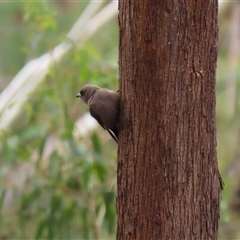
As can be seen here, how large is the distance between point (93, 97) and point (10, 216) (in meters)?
1.75

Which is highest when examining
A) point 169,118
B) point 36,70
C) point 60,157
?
point 36,70

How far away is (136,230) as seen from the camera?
6.23 ft

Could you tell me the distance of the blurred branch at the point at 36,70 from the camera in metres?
3.37

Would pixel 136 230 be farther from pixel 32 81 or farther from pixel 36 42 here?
pixel 32 81

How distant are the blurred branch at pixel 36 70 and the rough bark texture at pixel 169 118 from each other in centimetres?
125

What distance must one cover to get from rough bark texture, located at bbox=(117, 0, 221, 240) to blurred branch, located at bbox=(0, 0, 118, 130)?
125 centimetres

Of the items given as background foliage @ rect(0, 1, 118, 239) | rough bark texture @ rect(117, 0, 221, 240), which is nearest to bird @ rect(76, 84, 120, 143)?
rough bark texture @ rect(117, 0, 221, 240)

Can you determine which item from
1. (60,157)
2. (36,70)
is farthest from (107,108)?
(36,70)

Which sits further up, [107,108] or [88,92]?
[88,92]

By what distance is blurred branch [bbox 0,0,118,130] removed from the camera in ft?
11.0

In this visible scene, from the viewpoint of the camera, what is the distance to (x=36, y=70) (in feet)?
11.9

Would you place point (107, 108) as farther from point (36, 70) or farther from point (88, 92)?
point (36, 70)

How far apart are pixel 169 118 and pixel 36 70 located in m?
2.01

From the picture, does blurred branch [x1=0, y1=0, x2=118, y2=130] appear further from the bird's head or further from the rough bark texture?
the rough bark texture
